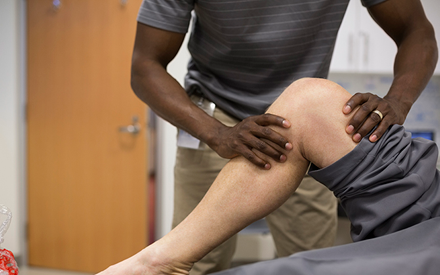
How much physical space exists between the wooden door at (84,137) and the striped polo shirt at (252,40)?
1.47 meters

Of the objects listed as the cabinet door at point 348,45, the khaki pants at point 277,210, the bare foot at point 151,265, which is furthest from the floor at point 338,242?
the bare foot at point 151,265

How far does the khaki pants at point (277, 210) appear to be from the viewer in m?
1.05

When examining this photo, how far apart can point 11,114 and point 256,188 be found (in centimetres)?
239

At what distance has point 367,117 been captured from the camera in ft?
2.13

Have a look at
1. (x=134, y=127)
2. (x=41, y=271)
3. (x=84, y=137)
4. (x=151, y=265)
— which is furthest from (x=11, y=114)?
(x=151, y=265)

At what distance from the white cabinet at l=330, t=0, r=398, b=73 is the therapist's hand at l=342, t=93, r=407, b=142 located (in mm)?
1769

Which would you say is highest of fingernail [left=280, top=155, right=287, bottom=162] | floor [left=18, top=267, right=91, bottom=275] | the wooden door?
fingernail [left=280, top=155, right=287, bottom=162]

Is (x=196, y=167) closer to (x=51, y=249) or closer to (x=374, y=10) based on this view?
(x=374, y=10)

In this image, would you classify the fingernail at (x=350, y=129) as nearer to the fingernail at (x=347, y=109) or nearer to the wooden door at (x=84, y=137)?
the fingernail at (x=347, y=109)

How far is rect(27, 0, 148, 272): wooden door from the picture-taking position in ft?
7.85

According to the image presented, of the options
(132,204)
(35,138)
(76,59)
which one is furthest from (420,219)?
(35,138)

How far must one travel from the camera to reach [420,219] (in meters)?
0.60

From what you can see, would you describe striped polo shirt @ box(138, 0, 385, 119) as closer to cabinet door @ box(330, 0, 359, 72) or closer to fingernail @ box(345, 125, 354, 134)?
fingernail @ box(345, 125, 354, 134)

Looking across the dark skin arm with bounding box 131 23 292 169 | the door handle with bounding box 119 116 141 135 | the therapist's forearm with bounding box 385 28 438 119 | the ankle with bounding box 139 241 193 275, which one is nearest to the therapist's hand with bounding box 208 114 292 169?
the dark skin arm with bounding box 131 23 292 169
